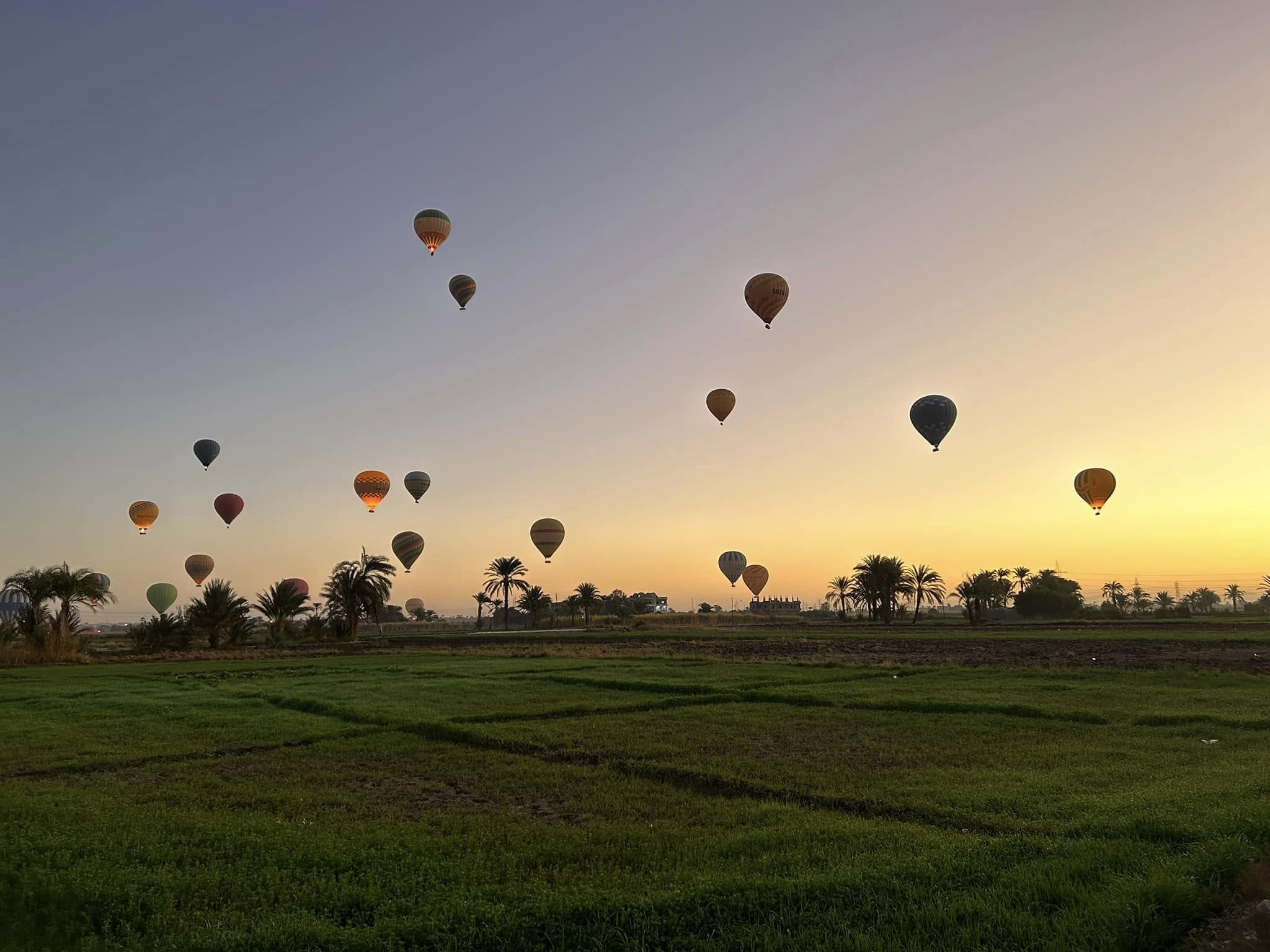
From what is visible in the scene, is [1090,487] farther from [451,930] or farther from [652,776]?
[451,930]

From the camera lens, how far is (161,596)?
87438mm

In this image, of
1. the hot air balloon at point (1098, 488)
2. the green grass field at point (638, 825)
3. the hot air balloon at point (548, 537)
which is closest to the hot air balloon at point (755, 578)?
the hot air balloon at point (548, 537)

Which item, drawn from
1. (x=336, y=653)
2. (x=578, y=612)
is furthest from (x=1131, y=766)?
(x=578, y=612)

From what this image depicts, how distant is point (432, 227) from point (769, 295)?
68.2 ft

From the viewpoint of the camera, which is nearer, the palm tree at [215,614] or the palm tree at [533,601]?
the palm tree at [215,614]

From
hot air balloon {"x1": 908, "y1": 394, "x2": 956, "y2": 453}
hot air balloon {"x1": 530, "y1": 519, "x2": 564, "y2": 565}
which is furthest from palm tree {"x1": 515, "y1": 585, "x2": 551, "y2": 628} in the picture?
hot air balloon {"x1": 908, "y1": 394, "x2": 956, "y2": 453}

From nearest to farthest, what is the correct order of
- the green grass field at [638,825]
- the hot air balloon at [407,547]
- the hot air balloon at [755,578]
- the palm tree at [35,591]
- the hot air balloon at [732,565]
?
the green grass field at [638,825], the palm tree at [35,591], the hot air balloon at [407,547], the hot air balloon at [732,565], the hot air balloon at [755,578]

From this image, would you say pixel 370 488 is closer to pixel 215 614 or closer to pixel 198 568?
pixel 215 614

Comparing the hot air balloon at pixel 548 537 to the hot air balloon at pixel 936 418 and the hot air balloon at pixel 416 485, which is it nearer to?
the hot air balloon at pixel 416 485

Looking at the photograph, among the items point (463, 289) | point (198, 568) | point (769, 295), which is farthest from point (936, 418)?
point (198, 568)

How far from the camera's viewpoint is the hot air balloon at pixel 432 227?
155ft

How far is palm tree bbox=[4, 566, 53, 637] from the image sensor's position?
135 ft

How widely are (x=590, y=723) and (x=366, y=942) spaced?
11.7m

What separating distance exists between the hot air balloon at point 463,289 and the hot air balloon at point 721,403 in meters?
17.6
